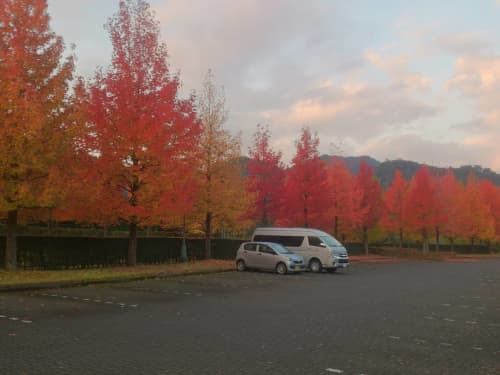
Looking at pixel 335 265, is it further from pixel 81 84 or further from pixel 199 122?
pixel 81 84

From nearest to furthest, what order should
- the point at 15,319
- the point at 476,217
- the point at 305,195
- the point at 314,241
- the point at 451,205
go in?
the point at 15,319 < the point at 314,241 < the point at 305,195 < the point at 451,205 < the point at 476,217

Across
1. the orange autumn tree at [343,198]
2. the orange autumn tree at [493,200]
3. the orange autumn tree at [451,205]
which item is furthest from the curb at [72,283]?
the orange autumn tree at [493,200]

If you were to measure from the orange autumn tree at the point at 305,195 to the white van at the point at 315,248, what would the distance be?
Answer: 847cm

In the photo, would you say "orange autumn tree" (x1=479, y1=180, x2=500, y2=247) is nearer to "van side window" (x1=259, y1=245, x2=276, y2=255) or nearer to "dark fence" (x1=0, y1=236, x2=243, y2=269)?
"dark fence" (x1=0, y1=236, x2=243, y2=269)

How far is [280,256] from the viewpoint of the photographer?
26016 millimetres

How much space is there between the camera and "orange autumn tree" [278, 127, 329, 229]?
127 ft


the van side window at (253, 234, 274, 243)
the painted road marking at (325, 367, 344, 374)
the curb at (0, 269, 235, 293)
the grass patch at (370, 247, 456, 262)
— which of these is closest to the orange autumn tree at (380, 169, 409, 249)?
the grass patch at (370, 247, 456, 262)

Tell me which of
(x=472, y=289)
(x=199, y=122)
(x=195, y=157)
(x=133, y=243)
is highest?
(x=199, y=122)

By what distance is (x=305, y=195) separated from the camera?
39.2 metres

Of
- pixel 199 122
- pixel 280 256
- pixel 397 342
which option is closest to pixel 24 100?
pixel 199 122

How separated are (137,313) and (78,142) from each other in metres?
13.3

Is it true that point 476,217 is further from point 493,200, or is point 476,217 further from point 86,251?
point 86,251

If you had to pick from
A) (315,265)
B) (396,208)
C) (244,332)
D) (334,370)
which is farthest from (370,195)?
(334,370)

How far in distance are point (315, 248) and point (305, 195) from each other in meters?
11.0
